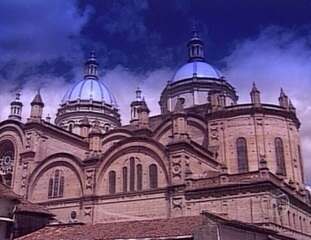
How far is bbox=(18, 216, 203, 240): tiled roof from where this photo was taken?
22875 millimetres

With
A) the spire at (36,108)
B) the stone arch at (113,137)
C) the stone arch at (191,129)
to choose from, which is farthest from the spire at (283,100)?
the spire at (36,108)

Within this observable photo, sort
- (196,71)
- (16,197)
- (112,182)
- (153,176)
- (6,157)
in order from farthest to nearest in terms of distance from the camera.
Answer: (196,71), (6,157), (112,182), (153,176), (16,197)

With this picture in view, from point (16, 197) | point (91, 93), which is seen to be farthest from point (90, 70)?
point (16, 197)

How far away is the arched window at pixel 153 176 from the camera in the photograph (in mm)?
42750

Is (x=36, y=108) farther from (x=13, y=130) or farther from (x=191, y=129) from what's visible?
(x=191, y=129)

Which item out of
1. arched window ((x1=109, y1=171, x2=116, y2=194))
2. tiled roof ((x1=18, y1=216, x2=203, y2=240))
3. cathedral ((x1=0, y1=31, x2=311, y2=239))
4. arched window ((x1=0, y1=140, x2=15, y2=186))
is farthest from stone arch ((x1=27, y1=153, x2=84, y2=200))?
tiled roof ((x1=18, y1=216, x2=203, y2=240))

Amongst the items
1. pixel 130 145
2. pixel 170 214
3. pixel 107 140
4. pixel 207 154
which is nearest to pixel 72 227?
pixel 170 214

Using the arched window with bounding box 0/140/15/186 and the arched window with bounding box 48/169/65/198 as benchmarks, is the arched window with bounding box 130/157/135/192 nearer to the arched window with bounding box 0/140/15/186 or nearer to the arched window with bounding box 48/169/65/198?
the arched window with bounding box 48/169/65/198

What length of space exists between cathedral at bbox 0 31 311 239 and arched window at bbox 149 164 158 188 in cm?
9

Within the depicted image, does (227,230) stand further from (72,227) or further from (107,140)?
(107,140)

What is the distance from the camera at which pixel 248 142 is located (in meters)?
48.5

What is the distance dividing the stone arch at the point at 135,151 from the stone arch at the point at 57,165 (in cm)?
243

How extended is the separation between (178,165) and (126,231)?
17.2 meters

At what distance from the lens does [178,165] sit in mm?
41375
